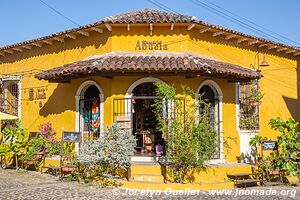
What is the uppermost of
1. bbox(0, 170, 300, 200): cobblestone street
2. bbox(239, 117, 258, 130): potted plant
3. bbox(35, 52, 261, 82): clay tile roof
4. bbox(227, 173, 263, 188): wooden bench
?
bbox(35, 52, 261, 82): clay tile roof

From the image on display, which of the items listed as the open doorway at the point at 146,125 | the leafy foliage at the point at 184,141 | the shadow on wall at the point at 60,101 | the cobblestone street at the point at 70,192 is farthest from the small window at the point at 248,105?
the shadow on wall at the point at 60,101

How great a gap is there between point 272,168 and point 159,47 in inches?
216

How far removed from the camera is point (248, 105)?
50.2ft

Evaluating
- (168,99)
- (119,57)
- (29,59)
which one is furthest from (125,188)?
(29,59)

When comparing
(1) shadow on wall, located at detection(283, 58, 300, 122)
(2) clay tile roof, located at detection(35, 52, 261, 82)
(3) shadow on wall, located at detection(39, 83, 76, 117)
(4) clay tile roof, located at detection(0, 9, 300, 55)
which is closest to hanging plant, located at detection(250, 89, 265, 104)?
(2) clay tile roof, located at detection(35, 52, 261, 82)

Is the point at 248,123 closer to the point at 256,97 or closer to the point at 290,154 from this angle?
the point at 256,97

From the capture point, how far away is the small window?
49.1ft

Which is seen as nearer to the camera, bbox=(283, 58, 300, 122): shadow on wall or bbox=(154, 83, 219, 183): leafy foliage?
bbox=(154, 83, 219, 183): leafy foliage

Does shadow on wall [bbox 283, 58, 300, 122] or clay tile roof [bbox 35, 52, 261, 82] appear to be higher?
clay tile roof [bbox 35, 52, 261, 82]

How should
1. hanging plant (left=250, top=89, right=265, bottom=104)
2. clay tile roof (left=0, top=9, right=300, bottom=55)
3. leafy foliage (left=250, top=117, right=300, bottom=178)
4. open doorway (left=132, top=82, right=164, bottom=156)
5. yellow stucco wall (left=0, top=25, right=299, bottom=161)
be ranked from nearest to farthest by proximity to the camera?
leafy foliage (left=250, top=117, right=300, bottom=178)
clay tile roof (left=0, top=9, right=300, bottom=55)
yellow stucco wall (left=0, top=25, right=299, bottom=161)
open doorway (left=132, top=82, right=164, bottom=156)
hanging plant (left=250, top=89, right=265, bottom=104)

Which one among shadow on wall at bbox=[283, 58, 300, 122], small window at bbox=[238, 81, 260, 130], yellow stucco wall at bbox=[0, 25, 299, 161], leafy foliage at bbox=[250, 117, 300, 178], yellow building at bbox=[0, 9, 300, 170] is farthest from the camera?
shadow on wall at bbox=[283, 58, 300, 122]

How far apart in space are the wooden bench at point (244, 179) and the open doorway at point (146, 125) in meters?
2.84

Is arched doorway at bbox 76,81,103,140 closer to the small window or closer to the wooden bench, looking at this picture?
the wooden bench

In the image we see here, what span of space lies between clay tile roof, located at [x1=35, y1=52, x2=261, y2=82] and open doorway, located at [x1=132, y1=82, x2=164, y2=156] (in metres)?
1.57
